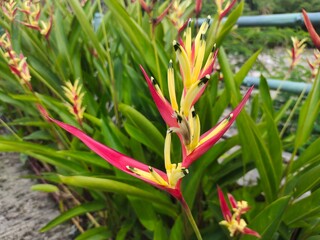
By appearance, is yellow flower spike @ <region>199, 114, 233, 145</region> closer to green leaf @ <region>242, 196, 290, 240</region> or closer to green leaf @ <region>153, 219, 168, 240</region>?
green leaf @ <region>242, 196, 290, 240</region>

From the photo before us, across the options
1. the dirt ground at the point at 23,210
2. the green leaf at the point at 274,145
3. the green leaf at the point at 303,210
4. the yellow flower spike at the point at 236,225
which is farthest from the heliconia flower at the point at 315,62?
the dirt ground at the point at 23,210

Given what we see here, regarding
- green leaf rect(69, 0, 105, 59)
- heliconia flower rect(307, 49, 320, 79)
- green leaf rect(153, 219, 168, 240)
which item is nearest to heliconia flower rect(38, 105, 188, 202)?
green leaf rect(153, 219, 168, 240)

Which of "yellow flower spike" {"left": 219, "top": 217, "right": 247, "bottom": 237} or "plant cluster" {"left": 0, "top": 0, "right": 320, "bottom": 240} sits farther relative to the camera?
"plant cluster" {"left": 0, "top": 0, "right": 320, "bottom": 240}

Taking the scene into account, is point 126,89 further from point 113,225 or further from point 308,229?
point 308,229

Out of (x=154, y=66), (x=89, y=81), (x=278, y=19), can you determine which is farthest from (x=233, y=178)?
(x=278, y=19)

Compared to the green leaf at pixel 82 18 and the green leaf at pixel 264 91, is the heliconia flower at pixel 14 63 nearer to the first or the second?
the green leaf at pixel 82 18
